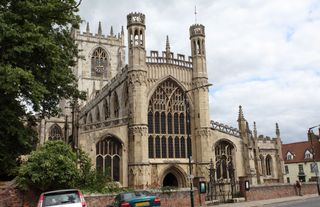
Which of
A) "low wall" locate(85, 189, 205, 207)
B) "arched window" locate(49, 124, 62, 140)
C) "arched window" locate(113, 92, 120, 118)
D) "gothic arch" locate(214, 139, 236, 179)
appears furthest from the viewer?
"arched window" locate(49, 124, 62, 140)

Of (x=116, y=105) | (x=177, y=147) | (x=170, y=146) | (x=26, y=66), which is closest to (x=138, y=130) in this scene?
(x=170, y=146)

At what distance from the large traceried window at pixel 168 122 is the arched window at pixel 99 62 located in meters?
37.2

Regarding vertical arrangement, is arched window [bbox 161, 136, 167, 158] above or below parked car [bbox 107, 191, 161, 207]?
above

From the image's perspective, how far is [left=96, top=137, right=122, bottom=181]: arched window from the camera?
95.3 ft

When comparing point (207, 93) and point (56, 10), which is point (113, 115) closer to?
point (207, 93)

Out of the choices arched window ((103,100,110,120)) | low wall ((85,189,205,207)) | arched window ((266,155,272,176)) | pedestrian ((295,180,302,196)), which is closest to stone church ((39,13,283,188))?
arched window ((103,100,110,120))

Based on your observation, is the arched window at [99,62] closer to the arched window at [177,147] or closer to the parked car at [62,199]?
the arched window at [177,147]

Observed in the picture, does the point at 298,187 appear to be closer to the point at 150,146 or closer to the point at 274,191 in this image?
the point at 274,191

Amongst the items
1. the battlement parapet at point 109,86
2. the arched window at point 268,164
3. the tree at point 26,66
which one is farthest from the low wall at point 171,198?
the arched window at point 268,164

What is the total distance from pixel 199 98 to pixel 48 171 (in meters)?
19.1

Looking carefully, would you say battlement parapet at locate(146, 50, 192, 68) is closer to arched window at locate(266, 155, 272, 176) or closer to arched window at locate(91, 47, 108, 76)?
arched window at locate(266, 155, 272, 176)

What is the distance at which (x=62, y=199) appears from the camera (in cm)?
1060

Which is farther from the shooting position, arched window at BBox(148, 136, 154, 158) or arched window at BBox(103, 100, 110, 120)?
arched window at BBox(103, 100, 110, 120)

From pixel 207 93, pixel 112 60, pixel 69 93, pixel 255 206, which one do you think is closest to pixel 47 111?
pixel 69 93
